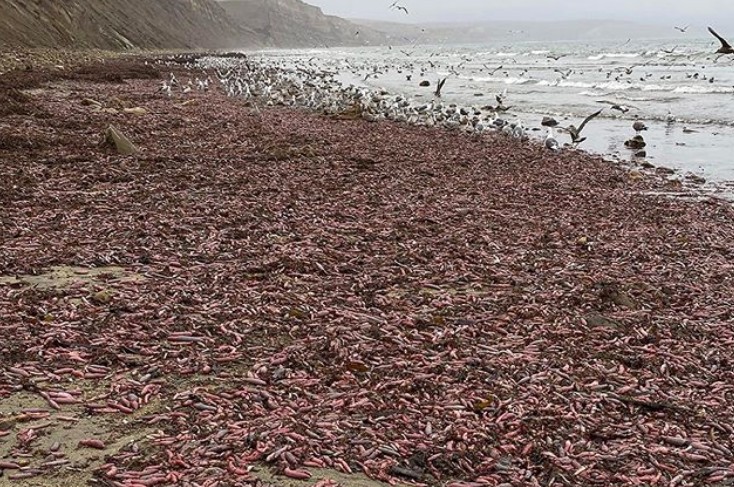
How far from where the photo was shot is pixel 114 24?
83.2 m

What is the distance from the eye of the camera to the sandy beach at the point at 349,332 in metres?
4.42

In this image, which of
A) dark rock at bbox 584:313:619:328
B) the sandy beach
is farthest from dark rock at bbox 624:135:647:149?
dark rock at bbox 584:313:619:328

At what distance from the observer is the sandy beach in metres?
4.42

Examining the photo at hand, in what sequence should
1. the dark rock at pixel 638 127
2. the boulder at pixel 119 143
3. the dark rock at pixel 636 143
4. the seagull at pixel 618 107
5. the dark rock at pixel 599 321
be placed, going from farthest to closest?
1. the seagull at pixel 618 107
2. the dark rock at pixel 638 127
3. the dark rock at pixel 636 143
4. the boulder at pixel 119 143
5. the dark rock at pixel 599 321

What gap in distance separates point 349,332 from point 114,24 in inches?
3479

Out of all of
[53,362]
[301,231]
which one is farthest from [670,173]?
[53,362]

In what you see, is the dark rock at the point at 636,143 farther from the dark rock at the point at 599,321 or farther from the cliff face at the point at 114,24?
the cliff face at the point at 114,24

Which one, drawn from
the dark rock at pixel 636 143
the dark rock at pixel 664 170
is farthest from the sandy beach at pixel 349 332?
the dark rock at pixel 636 143

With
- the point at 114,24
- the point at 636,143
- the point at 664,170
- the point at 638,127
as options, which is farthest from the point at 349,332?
the point at 114,24

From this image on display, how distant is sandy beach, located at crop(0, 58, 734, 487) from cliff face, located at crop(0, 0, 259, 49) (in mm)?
40194

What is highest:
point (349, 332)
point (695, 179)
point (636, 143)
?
point (349, 332)

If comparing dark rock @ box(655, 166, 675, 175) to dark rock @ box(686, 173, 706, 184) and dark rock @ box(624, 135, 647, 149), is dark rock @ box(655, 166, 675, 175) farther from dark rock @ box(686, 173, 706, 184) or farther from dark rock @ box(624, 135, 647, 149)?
dark rock @ box(624, 135, 647, 149)

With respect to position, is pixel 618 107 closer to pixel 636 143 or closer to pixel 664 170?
pixel 636 143

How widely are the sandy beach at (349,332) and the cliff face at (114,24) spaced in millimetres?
40194
